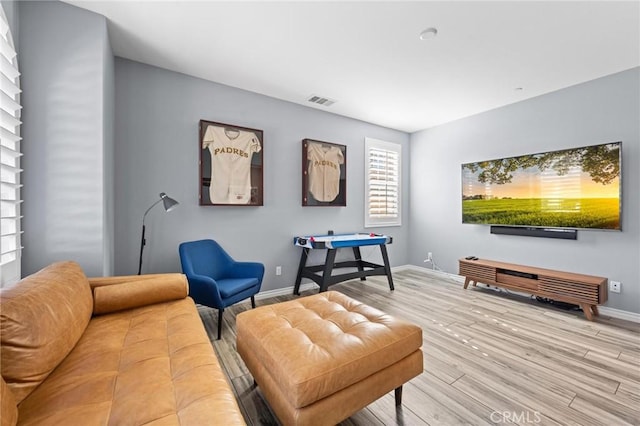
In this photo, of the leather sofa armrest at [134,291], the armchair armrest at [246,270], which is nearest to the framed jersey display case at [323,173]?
the armchair armrest at [246,270]

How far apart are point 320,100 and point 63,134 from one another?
8.67 feet

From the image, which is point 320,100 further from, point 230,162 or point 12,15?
point 12,15

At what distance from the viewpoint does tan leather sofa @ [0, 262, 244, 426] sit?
0.87m

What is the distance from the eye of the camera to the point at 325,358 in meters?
1.19

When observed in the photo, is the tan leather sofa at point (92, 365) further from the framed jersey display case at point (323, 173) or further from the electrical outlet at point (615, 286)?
the electrical outlet at point (615, 286)

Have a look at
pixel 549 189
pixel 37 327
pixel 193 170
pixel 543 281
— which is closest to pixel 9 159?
pixel 37 327

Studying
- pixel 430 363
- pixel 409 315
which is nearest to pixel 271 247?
pixel 409 315

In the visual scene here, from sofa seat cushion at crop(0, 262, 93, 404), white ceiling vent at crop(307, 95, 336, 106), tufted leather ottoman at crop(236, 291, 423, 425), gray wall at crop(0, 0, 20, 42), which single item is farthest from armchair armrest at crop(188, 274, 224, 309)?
white ceiling vent at crop(307, 95, 336, 106)

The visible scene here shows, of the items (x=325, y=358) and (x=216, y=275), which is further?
(x=216, y=275)

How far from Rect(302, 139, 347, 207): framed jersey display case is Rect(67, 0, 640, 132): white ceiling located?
756 millimetres

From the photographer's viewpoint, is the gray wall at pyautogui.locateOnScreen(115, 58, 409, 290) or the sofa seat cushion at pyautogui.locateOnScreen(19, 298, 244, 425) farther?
the gray wall at pyautogui.locateOnScreen(115, 58, 409, 290)

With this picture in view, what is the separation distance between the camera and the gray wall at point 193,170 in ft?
8.52

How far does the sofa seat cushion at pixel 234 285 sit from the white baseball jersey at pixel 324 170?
1.56 metres

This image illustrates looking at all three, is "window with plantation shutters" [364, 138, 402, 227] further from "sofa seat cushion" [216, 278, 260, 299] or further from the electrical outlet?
the electrical outlet
